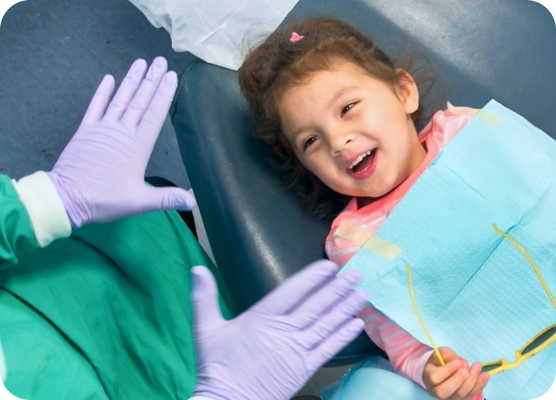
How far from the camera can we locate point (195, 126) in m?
1.04

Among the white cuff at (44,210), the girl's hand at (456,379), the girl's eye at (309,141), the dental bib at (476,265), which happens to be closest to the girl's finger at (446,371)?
the girl's hand at (456,379)

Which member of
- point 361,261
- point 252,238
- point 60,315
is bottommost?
point 60,315

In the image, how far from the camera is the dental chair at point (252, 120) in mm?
989

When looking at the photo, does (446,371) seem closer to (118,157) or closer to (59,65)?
(118,157)

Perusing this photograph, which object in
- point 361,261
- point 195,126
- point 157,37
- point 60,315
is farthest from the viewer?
point 157,37

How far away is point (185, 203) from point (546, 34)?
2.83ft

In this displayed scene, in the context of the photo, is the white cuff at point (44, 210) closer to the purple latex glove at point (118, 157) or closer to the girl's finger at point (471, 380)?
the purple latex glove at point (118, 157)

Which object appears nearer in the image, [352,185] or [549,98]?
[352,185]

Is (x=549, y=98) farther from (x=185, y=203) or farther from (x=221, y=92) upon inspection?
(x=185, y=203)

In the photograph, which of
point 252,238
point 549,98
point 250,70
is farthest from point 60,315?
point 549,98

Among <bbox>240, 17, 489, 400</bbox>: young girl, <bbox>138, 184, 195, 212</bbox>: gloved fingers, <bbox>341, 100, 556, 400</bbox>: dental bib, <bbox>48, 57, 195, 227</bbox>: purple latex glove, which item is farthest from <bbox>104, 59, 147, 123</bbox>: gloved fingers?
<bbox>341, 100, 556, 400</bbox>: dental bib

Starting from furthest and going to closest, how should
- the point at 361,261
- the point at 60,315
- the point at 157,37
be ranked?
1. the point at 157,37
2. the point at 361,261
3. the point at 60,315

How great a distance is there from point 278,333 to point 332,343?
0.09 meters

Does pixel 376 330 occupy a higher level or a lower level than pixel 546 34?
lower
